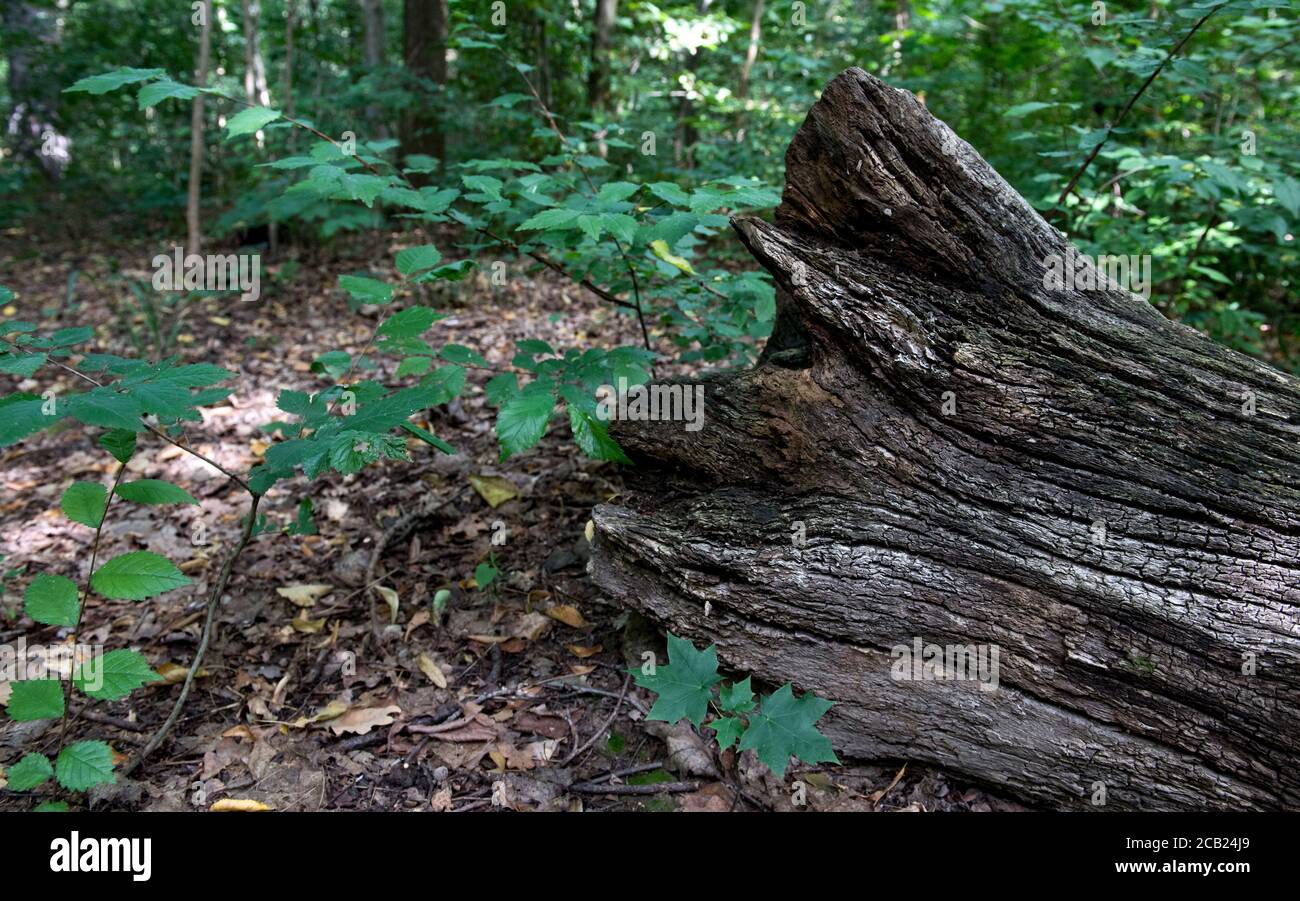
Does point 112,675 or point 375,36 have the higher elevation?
point 375,36

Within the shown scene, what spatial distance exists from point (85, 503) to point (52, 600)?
30 cm

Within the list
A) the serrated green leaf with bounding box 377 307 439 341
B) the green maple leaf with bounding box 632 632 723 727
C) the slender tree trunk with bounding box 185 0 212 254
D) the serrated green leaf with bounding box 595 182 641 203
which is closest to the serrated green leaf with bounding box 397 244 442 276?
the serrated green leaf with bounding box 377 307 439 341

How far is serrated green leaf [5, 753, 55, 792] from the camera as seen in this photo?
2107 millimetres

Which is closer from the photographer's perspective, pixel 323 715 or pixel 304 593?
pixel 323 715

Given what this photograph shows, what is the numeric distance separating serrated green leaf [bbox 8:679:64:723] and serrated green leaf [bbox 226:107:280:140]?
1733 millimetres

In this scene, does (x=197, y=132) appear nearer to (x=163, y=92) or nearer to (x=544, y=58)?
(x=544, y=58)

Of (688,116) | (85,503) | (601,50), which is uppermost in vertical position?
(601,50)

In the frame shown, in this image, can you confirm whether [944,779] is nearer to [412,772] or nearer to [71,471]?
[412,772]

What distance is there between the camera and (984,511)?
236cm

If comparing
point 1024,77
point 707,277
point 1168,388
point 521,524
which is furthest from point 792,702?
point 1024,77

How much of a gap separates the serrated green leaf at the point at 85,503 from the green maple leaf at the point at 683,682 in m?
1.73

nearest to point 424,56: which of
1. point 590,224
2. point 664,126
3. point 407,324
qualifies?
point 664,126

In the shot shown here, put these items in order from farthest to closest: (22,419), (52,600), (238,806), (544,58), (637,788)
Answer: (544,58)
(637,788)
(238,806)
(52,600)
(22,419)

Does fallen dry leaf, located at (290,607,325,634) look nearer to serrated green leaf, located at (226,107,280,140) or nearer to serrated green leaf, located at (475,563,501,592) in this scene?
serrated green leaf, located at (475,563,501,592)
